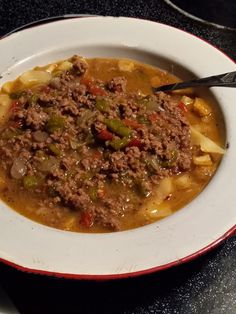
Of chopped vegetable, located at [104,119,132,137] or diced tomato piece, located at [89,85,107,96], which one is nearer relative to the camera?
chopped vegetable, located at [104,119,132,137]

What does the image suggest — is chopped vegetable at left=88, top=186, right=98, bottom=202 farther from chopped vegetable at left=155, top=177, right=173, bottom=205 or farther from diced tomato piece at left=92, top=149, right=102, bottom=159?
chopped vegetable at left=155, top=177, right=173, bottom=205

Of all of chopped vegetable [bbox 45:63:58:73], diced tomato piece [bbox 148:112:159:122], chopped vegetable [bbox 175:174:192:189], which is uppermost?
chopped vegetable [bbox 45:63:58:73]

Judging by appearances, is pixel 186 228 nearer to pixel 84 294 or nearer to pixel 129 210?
pixel 129 210

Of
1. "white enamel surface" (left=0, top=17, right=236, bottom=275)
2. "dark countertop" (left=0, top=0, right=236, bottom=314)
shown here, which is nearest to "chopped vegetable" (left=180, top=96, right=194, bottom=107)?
"white enamel surface" (left=0, top=17, right=236, bottom=275)

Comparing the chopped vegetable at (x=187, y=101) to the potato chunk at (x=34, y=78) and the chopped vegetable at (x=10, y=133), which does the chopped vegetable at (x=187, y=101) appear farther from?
the chopped vegetable at (x=10, y=133)

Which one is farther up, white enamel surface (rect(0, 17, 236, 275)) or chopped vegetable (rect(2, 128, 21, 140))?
chopped vegetable (rect(2, 128, 21, 140))

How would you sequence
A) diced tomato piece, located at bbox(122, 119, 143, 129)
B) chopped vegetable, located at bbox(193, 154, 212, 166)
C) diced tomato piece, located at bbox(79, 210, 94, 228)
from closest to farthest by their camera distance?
diced tomato piece, located at bbox(79, 210, 94, 228) → chopped vegetable, located at bbox(193, 154, 212, 166) → diced tomato piece, located at bbox(122, 119, 143, 129)

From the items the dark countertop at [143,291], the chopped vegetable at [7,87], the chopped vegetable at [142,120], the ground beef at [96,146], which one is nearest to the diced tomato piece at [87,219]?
the ground beef at [96,146]

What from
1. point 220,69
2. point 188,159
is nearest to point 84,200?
point 188,159
